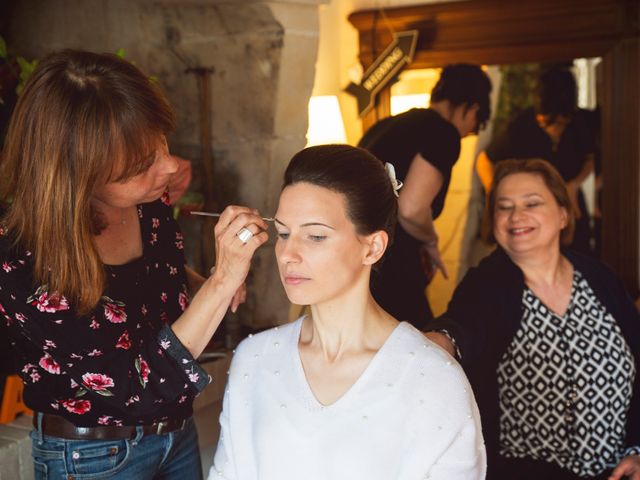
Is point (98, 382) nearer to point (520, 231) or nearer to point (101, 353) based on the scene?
point (101, 353)

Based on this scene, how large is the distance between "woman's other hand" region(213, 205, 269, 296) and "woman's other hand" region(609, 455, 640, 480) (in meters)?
1.06

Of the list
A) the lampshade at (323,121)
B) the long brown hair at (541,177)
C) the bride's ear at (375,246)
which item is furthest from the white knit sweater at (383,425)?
the lampshade at (323,121)

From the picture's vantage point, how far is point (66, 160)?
129 centimetres

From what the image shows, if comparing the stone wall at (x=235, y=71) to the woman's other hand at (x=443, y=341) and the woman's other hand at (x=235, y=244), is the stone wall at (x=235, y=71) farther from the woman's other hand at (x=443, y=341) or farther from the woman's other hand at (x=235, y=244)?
the woman's other hand at (x=235, y=244)

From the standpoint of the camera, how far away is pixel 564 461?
2002mm

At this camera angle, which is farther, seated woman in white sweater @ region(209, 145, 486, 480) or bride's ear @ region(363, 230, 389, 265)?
bride's ear @ region(363, 230, 389, 265)

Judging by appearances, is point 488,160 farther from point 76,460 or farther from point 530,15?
point 76,460

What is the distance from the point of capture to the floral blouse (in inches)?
51.4

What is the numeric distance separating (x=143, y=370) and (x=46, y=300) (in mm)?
204

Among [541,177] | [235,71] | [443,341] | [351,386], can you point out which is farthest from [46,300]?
[235,71]

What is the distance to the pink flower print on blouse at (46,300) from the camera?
129cm

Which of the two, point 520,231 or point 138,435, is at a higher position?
point 520,231

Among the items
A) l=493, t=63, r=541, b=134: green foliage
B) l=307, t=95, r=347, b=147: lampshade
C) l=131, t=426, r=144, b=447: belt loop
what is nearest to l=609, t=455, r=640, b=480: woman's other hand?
l=131, t=426, r=144, b=447: belt loop

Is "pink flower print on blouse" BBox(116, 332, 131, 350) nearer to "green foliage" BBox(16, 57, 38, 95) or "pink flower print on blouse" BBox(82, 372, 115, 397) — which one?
"pink flower print on blouse" BBox(82, 372, 115, 397)
